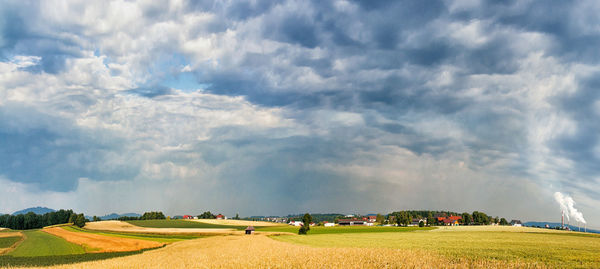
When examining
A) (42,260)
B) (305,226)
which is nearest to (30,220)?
(305,226)

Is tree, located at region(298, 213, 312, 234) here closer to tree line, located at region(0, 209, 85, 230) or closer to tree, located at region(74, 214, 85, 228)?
tree, located at region(74, 214, 85, 228)

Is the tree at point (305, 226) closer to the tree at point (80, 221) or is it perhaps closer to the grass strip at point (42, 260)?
the grass strip at point (42, 260)

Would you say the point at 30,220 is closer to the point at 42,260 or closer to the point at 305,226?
the point at 305,226

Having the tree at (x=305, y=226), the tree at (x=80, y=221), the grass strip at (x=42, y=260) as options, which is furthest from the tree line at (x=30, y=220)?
the grass strip at (x=42, y=260)

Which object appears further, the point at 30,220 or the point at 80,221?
the point at 30,220

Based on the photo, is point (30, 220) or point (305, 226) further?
point (30, 220)

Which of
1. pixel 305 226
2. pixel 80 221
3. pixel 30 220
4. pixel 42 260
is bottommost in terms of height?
pixel 30 220

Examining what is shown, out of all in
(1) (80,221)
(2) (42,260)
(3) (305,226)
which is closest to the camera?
(2) (42,260)

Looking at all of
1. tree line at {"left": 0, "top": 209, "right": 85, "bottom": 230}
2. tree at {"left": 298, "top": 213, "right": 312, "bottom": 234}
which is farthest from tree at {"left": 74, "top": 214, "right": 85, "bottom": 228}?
tree at {"left": 298, "top": 213, "right": 312, "bottom": 234}

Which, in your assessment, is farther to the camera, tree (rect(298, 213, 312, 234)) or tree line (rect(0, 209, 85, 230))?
tree line (rect(0, 209, 85, 230))

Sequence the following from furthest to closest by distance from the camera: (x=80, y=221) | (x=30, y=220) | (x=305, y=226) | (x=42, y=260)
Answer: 1. (x=30, y=220)
2. (x=80, y=221)
3. (x=305, y=226)
4. (x=42, y=260)

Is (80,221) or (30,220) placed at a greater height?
(80,221)

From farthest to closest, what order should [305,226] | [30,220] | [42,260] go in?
[30,220]
[305,226]
[42,260]

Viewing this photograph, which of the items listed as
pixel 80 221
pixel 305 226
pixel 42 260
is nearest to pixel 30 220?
pixel 80 221
